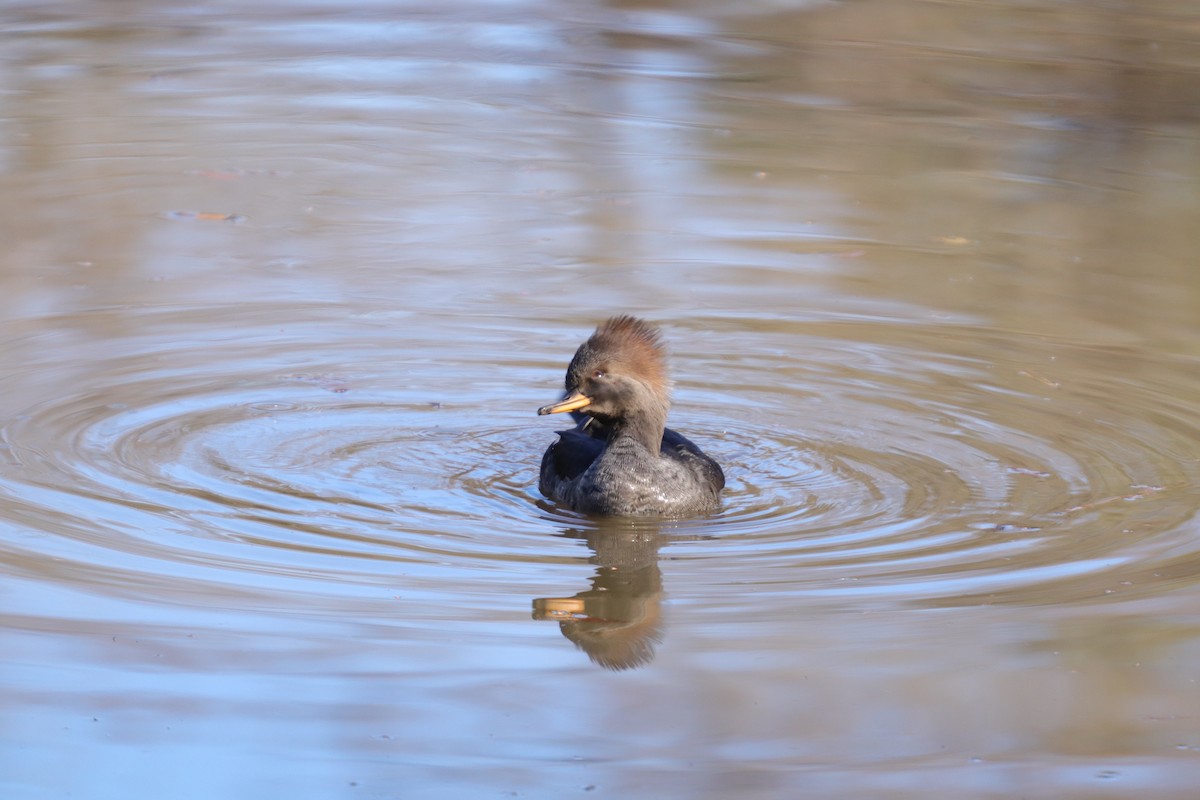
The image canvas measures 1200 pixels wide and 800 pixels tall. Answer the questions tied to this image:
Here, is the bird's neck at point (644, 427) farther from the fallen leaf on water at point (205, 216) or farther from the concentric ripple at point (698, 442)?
the fallen leaf on water at point (205, 216)

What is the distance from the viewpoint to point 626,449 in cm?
812

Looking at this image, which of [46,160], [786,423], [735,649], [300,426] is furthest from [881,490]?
[46,160]

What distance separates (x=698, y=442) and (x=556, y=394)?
35.9 inches

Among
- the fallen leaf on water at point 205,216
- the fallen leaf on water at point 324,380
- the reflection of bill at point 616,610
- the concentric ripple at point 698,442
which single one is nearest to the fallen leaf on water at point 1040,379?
the concentric ripple at point 698,442

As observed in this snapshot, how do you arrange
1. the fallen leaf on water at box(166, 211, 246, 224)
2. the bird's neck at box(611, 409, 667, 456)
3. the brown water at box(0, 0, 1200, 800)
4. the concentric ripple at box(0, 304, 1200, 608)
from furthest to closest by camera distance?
the fallen leaf on water at box(166, 211, 246, 224) < the bird's neck at box(611, 409, 667, 456) < the concentric ripple at box(0, 304, 1200, 608) < the brown water at box(0, 0, 1200, 800)

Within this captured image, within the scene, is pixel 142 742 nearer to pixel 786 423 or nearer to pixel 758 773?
pixel 758 773

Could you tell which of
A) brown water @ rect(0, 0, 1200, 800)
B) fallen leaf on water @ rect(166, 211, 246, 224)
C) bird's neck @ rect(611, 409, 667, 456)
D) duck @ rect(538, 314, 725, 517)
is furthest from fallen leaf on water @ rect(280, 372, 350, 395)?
fallen leaf on water @ rect(166, 211, 246, 224)

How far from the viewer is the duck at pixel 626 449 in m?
7.96

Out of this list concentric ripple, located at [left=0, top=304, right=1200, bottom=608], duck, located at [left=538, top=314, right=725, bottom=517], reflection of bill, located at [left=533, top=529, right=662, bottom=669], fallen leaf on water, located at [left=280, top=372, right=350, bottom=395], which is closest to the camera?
reflection of bill, located at [left=533, top=529, right=662, bottom=669]

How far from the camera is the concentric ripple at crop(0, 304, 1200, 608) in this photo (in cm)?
687

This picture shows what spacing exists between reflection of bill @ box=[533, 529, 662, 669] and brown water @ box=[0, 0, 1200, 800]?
0.03 m

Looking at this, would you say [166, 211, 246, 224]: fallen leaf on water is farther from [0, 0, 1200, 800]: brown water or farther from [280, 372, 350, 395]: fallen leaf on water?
[280, 372, 350, 395]: fallen leaf on water

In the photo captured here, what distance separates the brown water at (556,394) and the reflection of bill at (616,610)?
0.10 feet

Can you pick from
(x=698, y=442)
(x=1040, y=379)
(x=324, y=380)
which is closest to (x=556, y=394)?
(x=698, y=442)
